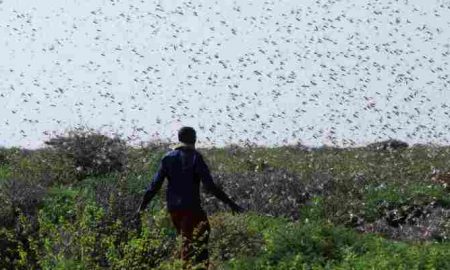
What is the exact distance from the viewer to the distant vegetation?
11.8 meters

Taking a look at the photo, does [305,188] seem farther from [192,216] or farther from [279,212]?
[192,216]

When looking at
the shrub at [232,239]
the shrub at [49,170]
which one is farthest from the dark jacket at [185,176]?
the shrub at [49,170]

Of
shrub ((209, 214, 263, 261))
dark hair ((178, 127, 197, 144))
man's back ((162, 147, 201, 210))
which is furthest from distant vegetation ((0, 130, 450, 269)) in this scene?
dark hair ((178, 127, 197, 144))

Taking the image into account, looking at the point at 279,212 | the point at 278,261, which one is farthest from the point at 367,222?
the point at 278,261

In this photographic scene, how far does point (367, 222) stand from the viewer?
777 inches

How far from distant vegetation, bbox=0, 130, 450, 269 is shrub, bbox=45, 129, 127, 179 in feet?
0.09

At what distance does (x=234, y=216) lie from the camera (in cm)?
1429

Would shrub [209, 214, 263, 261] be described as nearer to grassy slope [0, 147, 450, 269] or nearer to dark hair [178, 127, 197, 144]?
grassy slope [0, 147, 450, 269]

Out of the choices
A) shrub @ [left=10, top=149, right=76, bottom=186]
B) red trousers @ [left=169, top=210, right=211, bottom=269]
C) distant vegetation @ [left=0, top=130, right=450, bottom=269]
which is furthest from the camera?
shrub @ [left=10, top=149, right=76, bottom=186]

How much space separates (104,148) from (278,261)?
1309 centimetres

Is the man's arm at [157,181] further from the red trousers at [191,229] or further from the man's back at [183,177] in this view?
the red trousers at [191,229]

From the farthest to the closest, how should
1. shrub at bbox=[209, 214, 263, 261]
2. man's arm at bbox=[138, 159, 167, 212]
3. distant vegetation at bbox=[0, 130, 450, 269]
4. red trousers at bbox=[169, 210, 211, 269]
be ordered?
shrub at bbox=[209, 214, 263, 261] → man's arm at bbox=[138, 159, 167, 212] → red trousers at bbox=[169, 210, 211, 269] → distant vegetation at bbox=[0, 130, 450, 269]

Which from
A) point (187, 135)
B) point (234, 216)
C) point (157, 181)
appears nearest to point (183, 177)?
point (157, 181)

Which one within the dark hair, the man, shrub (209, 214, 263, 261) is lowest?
shrub (209, 214, 263, 261)
